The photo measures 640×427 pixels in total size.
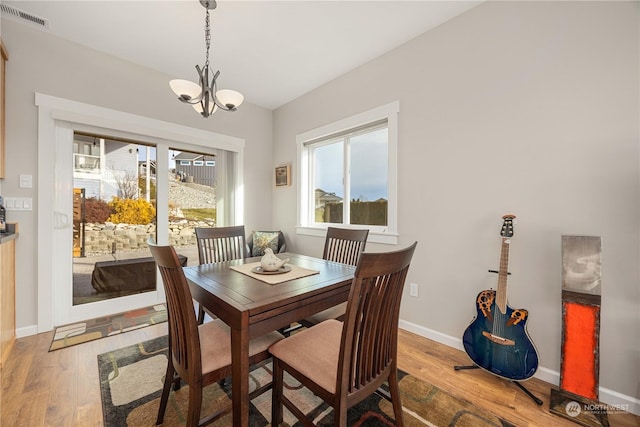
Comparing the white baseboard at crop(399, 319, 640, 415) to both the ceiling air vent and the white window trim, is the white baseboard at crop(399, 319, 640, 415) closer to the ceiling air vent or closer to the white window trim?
the white window trim

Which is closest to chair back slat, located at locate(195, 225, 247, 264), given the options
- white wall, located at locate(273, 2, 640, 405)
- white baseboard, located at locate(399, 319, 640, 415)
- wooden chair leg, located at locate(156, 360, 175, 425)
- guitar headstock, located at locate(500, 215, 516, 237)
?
wooden chair leg, located at locate(156, 360, 175, 425)

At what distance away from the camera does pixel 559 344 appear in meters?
1.68

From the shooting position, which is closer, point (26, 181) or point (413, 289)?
point (26, 181)

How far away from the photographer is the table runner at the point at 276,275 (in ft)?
4.77

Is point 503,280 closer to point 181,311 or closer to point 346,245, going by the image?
point 346,245

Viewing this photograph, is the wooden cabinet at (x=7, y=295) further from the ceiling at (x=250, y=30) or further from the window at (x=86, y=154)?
the ceiling at (x=250, y=30)

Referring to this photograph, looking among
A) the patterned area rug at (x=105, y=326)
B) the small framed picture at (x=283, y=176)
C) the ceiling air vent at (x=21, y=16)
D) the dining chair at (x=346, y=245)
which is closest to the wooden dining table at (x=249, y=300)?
the dining chair at (x=346, y=245)

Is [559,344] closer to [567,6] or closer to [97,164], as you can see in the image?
[567,6]

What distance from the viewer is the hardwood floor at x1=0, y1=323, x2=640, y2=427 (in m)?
1.39

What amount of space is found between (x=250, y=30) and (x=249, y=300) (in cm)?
233

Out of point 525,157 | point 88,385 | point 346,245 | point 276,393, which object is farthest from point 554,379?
point 88,385

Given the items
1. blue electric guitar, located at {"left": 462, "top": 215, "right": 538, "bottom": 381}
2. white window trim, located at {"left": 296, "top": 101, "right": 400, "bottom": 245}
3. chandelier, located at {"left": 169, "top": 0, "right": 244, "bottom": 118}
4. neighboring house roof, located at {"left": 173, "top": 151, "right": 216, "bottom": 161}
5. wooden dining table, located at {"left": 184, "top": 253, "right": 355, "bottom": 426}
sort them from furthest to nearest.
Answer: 1. neighboring house roof, located at {"left": 173, "top": 151, "right": 216, "bottom": 161}
2. white window trim, located at {"left": 296, "top": 101, "right": 400, "bottom": 245}
3. chandelier, located at {"left": 169, "top": 0, "right": 244, "bottom": 118}
4. blue electric guitar, located at {"left": 462, "top": 215, "right": 538, "bottom": 381}
5. wooden dining table, located at {"left": 184, "top": 253, "right": 355, "bottom": 426}

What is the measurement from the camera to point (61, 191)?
2459 mm

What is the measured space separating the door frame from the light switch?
6 centimetres
